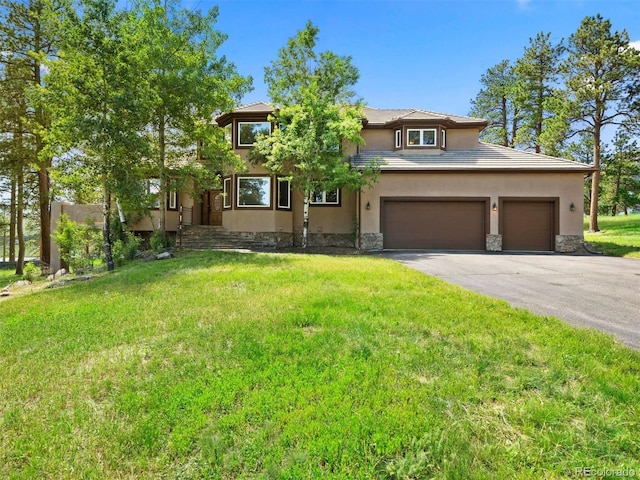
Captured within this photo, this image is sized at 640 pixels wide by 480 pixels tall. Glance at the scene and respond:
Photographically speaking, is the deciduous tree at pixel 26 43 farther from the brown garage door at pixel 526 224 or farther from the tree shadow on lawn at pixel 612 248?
the tree shadow on lawn at pixel 612 248

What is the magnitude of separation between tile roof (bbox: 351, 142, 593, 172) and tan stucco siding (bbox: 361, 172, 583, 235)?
0.33 m

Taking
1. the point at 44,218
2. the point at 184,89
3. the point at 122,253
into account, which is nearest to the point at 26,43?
the point at 44,218

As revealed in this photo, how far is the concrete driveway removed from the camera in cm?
466

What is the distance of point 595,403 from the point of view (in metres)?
2.57

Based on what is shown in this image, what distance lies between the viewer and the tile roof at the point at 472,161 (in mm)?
14672

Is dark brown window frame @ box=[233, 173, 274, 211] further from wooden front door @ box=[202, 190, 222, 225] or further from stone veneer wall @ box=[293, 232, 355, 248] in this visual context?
wooden front door @ box=[202, 190, 222, 225]

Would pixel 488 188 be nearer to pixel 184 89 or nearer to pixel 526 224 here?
pixel 526 224

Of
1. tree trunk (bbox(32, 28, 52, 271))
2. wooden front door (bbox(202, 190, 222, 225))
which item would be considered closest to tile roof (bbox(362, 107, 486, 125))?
wooden front door (bbox(202, 190, 222, 225))

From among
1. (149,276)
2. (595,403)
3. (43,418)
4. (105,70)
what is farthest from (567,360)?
(105,70)

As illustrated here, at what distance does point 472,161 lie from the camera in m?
15.5

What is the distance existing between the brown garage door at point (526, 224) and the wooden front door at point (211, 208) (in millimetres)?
13600

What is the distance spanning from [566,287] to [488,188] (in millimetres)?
9152

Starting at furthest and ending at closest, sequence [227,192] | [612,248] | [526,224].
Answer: [227,192], [526,224], [612,248]

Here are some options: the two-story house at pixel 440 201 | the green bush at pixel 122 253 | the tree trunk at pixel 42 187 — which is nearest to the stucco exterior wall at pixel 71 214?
the tree trunk at pixel 42 187
